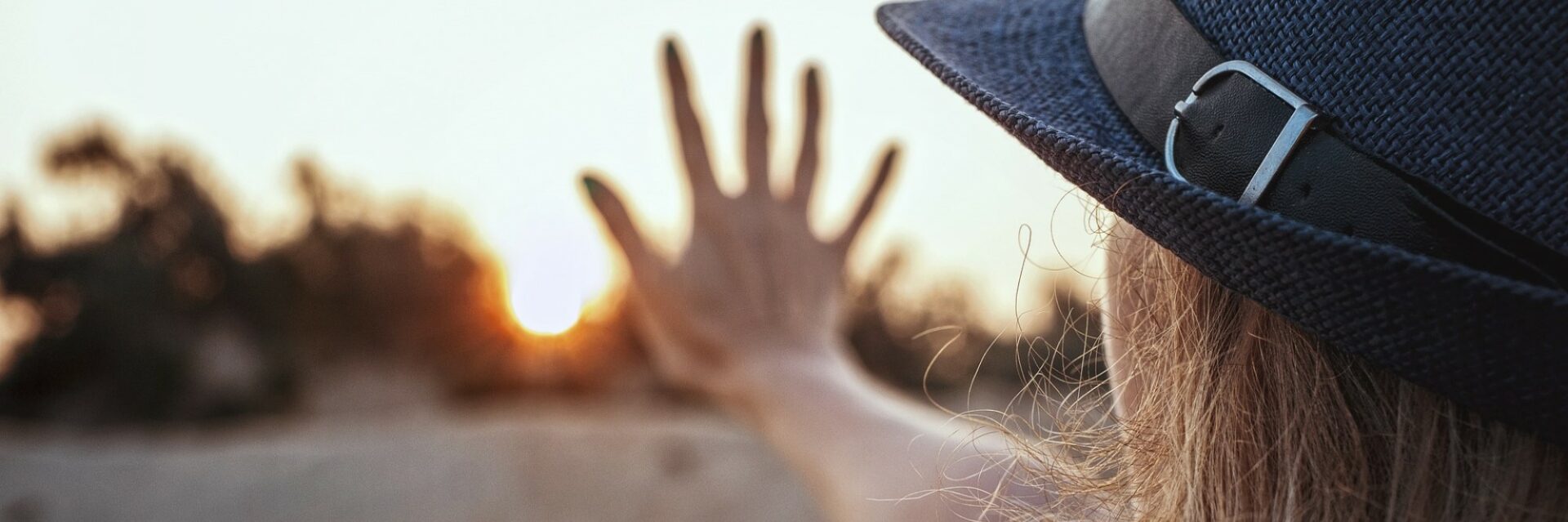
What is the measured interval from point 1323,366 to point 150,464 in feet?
21.6

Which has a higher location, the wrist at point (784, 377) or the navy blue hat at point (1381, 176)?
the navy blue hat at point (1381, 176)

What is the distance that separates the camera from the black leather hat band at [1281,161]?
442 millimetres

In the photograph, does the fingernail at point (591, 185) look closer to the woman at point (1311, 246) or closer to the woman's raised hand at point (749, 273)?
the woman's raised hand at point (749, 273)

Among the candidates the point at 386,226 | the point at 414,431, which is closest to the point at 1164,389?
the point at 414,431

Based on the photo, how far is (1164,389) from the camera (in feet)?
1.96

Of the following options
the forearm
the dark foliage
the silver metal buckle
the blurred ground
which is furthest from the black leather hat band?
the dark foliage

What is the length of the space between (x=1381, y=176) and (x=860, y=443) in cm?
74

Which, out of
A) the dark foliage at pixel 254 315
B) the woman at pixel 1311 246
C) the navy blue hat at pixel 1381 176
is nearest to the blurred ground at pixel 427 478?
the dark foliage at pixel 254 315

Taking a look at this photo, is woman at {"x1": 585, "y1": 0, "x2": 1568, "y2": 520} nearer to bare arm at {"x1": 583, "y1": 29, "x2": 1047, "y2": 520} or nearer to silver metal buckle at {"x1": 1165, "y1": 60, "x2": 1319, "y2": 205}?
silver metal buckle at {"x1": 1165, "y1": 60, "x2": 1319, "y2": 205}

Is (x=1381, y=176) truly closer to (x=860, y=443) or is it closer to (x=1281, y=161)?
(x=1281, y=161)

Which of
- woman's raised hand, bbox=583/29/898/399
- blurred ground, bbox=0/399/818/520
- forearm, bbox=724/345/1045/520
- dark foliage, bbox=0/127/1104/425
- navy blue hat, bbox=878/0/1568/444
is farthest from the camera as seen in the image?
dark foliage, bbox=0/127/1104/425

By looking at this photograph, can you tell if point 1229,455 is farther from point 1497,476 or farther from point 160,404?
point 160,404

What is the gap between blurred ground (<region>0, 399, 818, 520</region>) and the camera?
5547mm

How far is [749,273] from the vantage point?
1.22 metres
